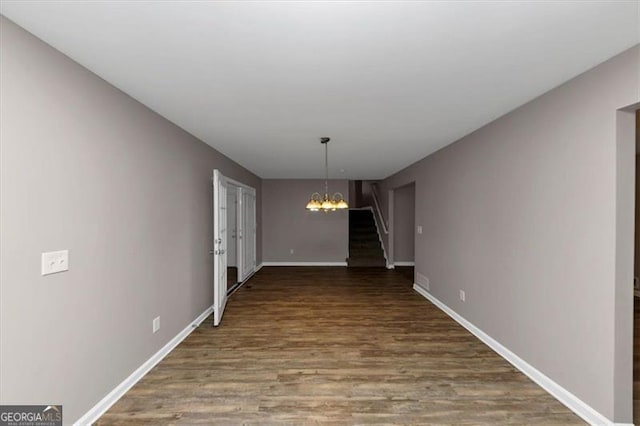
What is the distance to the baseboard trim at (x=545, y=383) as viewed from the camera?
6.70 ft

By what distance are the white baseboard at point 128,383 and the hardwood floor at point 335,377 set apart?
0.06 metres

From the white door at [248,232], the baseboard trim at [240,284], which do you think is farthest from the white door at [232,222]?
the baseboard trim at [240,284]

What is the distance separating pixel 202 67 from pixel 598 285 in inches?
122

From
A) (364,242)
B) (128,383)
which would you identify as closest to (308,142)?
(128,383)

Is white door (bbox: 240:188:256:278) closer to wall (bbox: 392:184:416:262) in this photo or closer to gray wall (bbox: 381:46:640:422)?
wall (bbox: 392:184:416:262)

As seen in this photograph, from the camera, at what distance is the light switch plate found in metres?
1.71

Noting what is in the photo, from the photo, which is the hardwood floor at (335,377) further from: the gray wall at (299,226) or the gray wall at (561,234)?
the gray wall at (299,226)

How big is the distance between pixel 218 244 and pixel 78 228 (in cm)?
192

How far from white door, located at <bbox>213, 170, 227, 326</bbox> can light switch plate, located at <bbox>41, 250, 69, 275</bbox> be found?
188 centimetres

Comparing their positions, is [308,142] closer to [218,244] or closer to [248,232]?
[218,244]

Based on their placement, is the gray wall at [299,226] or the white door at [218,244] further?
the gray wall at [299,226]

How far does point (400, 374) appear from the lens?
2658 millimetres

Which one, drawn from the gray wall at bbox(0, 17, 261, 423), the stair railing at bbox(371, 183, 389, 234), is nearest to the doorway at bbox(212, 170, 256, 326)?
the gray wall at bbox(0, 17, 261, 423)

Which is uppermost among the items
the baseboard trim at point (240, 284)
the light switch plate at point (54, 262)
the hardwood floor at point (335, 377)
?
the light switch plate at point (54, 262)
